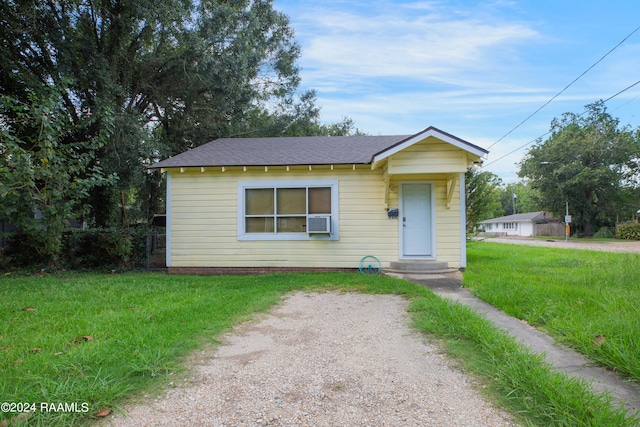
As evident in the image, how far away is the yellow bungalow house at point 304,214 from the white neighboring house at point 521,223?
33.1m

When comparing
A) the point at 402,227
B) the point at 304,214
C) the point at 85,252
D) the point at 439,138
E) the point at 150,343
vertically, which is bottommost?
the point at 150,343

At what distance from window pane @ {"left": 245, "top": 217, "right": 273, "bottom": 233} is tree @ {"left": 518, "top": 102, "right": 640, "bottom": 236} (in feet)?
101

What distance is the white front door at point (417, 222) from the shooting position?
26.5 ft

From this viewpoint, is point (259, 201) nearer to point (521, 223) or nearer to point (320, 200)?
point (320, 200)

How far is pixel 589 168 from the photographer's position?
30375 mm

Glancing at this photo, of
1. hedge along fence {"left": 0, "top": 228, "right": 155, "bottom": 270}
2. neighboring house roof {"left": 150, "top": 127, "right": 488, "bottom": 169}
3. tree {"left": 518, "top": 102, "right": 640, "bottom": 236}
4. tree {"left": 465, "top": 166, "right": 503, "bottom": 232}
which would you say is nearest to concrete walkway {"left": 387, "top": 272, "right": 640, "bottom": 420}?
neighboring house roof {"left": 150, "top": 127, "right": 488, "bottom": 169}

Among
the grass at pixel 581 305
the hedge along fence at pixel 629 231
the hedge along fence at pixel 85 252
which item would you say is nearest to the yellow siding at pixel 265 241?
the hedge along fence at pixel 85 252

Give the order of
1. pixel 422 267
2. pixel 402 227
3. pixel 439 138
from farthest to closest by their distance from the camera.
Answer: pixel 402 227 → pixel 422 267 → pixel 439 138

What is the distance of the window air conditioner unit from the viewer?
7.94 meters

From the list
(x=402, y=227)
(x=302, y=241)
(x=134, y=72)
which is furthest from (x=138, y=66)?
(x=402, y=227)

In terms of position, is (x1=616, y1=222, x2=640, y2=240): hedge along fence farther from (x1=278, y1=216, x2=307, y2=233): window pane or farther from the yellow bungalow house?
(x1=278, y1=216, x2=307, y2=233): window pane

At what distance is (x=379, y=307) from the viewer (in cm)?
486

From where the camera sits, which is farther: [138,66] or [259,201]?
[138,66]

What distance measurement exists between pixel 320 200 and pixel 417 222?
2384mm
